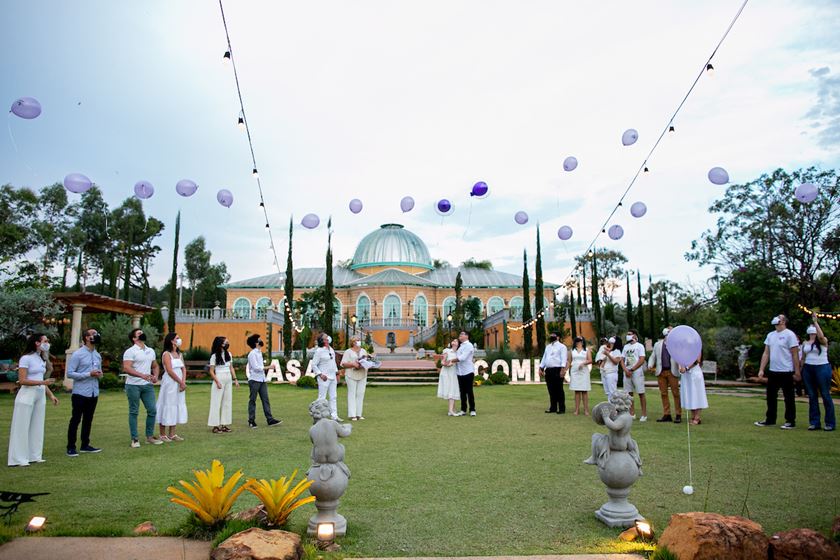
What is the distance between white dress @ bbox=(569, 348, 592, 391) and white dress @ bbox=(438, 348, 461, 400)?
2335 millimetres

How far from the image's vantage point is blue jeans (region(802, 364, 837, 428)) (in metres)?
8.28

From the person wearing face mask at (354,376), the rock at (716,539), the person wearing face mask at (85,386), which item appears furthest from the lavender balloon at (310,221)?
the rock at (716,539)

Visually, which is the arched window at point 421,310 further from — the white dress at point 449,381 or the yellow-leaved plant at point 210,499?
the yellow-leaved plant at point 210,499

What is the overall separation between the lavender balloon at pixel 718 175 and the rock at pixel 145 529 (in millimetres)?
11180

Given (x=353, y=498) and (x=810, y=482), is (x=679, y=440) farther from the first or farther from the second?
(x=353, y=498)

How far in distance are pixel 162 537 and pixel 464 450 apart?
13.3 ft

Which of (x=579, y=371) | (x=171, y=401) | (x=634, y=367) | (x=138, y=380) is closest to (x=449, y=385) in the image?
(x=579, y=371)

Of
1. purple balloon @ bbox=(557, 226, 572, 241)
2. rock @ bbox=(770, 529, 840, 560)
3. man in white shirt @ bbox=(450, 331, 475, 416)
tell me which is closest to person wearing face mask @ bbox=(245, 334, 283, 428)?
man in white shirt @ bbox=(450, 331, 475, 416)

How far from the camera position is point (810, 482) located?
208 inches

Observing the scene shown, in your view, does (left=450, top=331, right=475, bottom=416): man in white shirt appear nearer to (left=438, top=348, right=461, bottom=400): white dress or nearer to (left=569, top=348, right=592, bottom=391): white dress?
(left=438, top=348, right=461, bottom=400): white dress

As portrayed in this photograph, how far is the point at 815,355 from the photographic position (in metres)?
8.45

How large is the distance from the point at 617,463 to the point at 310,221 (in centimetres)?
1207

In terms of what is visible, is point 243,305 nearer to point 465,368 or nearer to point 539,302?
point 539,302

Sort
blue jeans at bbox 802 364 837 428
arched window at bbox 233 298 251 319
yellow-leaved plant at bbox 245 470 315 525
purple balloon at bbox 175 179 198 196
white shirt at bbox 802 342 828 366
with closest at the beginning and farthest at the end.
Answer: yellow-leaved plant at bbox 245 470 315 525 < blue jeans at bbox 802 364 837 428 < white shirt at bbox 802 342 828 366 < purple balloon at bbox 175 179 198 196 < arched window at bbox 233 298 251 319
